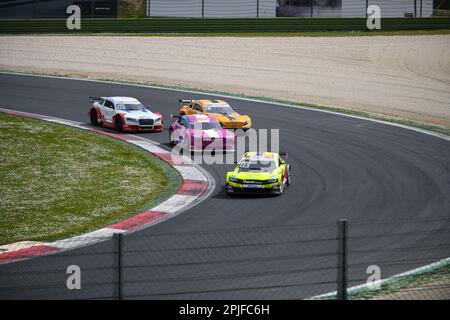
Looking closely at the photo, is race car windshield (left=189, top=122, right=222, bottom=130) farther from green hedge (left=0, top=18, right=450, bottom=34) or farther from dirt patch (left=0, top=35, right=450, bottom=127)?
green hedge (left=0, top=18, right=450, bottom=34)

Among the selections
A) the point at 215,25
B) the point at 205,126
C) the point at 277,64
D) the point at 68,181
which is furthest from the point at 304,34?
Result: the point at 68,181

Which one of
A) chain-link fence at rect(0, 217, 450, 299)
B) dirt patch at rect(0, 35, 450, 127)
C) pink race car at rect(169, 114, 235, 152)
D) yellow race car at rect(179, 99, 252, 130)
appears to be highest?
dirt patch at rect(0, 35, 450, 127)

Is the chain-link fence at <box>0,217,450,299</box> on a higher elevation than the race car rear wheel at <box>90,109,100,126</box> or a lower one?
lower

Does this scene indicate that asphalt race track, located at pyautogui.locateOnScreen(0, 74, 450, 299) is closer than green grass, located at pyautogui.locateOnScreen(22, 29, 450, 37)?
Yes

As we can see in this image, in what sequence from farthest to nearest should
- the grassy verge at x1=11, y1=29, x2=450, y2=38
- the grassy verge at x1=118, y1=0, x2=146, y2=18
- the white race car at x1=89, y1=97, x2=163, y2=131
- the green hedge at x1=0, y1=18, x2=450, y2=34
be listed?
1. the grassy verge at x1=118, y1=0, x2=146, y2=18
2. the grassy verge at x1=11, y1=29, x2=450, y2=38
3. the green hedge at x1=0, y1=18, x2=450, y2=34
4. the white race car at x1=89, y1=97, x2=163, y2=131

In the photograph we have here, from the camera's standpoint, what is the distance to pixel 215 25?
2242 inches

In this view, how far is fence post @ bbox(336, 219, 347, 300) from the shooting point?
11.4 m

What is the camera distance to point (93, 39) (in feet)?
180

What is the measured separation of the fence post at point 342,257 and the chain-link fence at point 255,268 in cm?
1

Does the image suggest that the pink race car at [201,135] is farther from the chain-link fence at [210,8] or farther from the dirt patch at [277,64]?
the chain-link fence at [210,8]

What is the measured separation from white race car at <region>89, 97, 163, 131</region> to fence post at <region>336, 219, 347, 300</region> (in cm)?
2290

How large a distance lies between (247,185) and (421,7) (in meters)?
43.7

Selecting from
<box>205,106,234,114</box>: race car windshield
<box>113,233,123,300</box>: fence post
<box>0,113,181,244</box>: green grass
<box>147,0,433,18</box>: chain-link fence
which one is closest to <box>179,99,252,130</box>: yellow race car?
<box>205,106,234,114</box>: race car windshield

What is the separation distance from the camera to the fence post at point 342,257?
11359 millimetres
